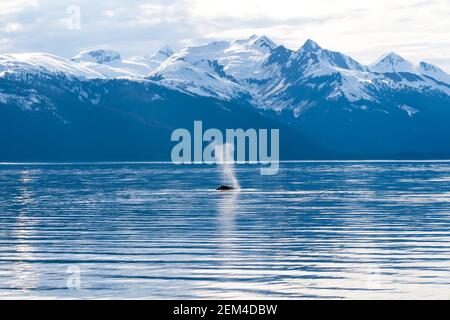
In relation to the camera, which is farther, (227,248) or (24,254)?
(227,248)

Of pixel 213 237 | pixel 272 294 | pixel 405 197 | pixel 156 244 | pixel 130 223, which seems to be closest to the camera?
pixel 272 294

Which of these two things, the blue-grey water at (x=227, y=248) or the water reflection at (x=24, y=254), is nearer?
the blue-grey water at (x=227, y=248)

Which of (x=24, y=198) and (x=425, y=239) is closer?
(x=425, y=239)

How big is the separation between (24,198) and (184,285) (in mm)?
97137

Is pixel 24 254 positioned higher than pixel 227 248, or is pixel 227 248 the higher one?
pixel 227 248

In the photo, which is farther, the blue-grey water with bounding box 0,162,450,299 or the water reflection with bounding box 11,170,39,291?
the water reflection with bounding box 11,170,39,291

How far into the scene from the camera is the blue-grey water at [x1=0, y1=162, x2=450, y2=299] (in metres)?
52.9

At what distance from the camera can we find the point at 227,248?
7269 cm

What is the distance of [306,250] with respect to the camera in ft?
233

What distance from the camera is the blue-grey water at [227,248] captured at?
52906mm

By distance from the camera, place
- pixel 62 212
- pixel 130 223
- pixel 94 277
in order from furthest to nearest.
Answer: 1. pixel 62 212
2. pixel 130 223
3. pixel 94 277
